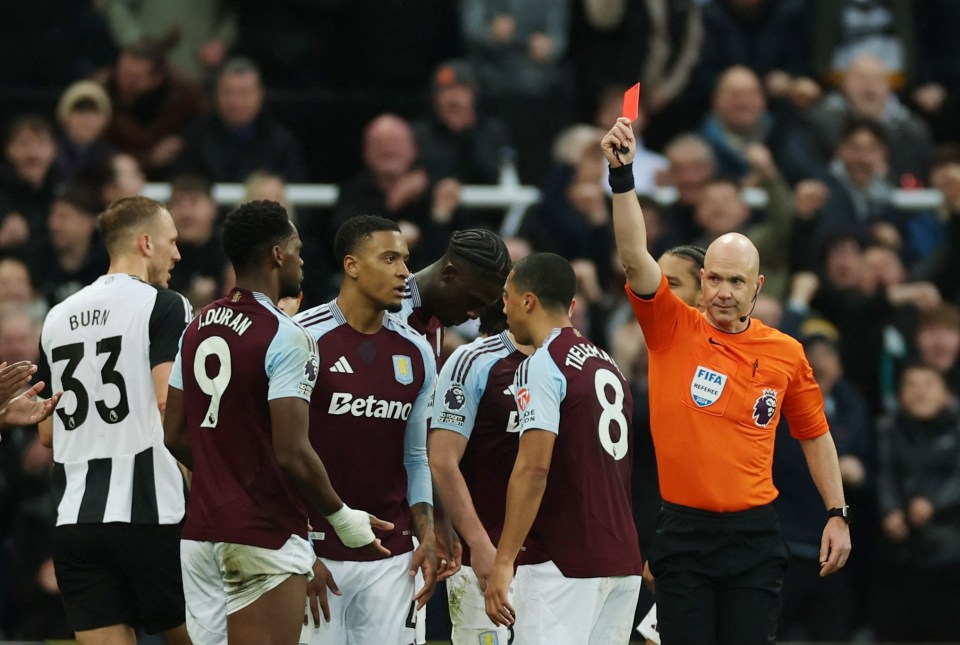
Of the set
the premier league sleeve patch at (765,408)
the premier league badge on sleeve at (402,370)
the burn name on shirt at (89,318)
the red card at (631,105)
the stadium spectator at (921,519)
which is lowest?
the stadium spectator at (921,519)

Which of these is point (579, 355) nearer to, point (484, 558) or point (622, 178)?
point (622, 178)

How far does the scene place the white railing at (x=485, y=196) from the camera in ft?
40.2

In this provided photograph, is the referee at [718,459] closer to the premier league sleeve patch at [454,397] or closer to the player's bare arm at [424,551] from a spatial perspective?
the premier league sleeve patch at [454,397]

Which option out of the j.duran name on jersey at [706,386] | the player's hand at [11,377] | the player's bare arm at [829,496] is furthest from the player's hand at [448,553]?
the player's hand at [11,377]

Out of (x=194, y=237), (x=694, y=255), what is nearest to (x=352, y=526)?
(x=694, y=255)

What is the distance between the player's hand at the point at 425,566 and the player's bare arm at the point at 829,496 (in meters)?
1.68

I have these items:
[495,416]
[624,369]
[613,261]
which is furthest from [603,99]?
[495,416]

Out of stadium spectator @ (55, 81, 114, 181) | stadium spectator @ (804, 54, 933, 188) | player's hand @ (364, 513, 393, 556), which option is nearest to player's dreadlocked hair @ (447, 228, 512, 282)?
player's hand @ (364, 513, 393, 556)

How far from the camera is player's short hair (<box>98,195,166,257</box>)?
7.69 meters

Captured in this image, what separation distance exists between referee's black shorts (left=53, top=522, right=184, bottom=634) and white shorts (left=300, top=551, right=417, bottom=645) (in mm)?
788

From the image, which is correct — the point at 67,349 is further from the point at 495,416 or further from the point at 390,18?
the point at 390,18

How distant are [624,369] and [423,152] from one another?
250 cm

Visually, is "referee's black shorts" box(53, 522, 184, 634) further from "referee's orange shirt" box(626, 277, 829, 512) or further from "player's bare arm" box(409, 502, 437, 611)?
"referee's orange shirt" box(626, 277, 829, 512)

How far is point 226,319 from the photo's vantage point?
21.8ft
